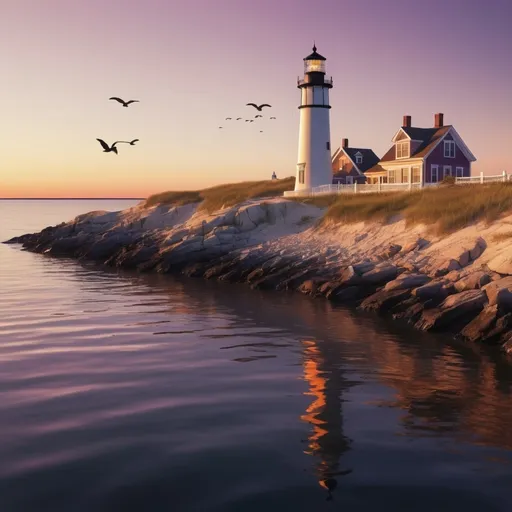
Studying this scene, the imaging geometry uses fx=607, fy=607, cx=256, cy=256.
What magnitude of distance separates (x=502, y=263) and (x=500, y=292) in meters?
3.52

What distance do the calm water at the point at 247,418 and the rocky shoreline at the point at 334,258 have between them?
5.03ft

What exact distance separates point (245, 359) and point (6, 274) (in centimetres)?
2118

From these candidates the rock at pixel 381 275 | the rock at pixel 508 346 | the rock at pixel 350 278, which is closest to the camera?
the rock at pixel 508 346

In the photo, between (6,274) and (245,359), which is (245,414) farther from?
(6,274)

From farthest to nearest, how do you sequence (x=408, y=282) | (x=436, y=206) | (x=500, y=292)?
(x=436, y=206) < (x=408, y=282) < (x=500, y=292)

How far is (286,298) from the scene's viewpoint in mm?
22328

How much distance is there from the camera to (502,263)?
59.5 feet

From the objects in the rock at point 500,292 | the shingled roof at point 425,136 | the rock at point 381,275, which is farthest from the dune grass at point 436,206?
the shingled roof at point 425,136

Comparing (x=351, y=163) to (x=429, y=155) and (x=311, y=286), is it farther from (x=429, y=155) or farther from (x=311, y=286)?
(x=311, y=286)

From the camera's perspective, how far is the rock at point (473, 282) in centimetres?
1730

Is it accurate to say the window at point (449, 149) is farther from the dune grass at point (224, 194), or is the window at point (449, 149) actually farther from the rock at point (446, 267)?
the rock at point (446, 267)

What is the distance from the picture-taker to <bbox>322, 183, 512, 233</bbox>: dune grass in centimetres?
2441

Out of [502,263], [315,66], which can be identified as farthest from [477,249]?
[315,66]

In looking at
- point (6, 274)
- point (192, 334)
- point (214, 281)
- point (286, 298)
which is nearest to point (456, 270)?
point (286, 298)
